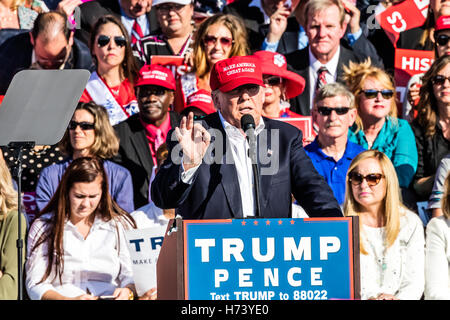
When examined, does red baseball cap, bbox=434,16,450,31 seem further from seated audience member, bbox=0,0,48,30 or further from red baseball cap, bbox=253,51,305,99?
seated audience member, bbox=0,0,48,30

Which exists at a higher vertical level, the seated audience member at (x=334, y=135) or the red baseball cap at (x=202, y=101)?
the red baseball cap at (x=202, y=101)

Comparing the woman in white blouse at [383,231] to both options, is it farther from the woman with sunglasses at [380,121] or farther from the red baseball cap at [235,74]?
the red baseball cap at [235,74]

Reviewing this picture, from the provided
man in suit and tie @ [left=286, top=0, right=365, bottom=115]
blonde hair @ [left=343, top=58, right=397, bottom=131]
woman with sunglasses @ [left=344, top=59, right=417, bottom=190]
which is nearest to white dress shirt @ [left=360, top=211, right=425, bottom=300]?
woman with sunglasses @ [left=344, top=59, right=417, bottom=190]

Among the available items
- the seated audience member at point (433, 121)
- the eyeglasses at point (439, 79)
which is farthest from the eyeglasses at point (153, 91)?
the eyeglasses at point (439, 79)

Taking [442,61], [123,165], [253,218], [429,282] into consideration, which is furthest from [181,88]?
[253,218]

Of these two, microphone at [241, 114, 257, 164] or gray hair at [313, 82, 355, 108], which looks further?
gray hair at [313, 82, 355, 108]

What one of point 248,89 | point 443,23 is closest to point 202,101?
point 443,23

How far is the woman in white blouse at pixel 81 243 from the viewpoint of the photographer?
552 centimetres

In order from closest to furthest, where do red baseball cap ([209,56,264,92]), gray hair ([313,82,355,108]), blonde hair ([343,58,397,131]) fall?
red baseball cap ([209,56,264,92]) < gray hair ([313,82,355,108]) < blonde hair ([343,58,397,131])

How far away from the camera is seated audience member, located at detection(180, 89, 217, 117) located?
A: 20.4ft

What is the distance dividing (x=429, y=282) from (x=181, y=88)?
266cm

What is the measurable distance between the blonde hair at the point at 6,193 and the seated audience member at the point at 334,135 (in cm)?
216

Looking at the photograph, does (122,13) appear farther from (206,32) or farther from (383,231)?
(383,231)

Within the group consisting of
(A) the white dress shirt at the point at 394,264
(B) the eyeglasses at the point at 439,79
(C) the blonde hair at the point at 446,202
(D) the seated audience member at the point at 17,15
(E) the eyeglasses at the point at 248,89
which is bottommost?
(A) the white dress shirt at the point at 394,264
